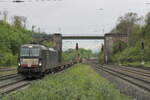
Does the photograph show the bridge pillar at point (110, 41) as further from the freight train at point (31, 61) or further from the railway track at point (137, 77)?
the freight train at point (31, 61)

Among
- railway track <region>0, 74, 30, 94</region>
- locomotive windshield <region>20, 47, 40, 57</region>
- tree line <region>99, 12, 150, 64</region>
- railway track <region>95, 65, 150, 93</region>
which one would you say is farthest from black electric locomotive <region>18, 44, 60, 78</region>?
tree line <region>99, 12, 150, 64</region>

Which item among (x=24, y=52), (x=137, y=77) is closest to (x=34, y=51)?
(x=24, y=52)

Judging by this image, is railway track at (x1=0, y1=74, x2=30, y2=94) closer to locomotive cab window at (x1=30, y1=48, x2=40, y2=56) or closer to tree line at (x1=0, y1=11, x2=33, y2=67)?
locomotive cab window at (x1=30, y1=48, x2=40, y2=56)

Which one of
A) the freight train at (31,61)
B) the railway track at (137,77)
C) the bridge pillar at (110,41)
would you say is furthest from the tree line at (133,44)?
the freight train at (31,61)

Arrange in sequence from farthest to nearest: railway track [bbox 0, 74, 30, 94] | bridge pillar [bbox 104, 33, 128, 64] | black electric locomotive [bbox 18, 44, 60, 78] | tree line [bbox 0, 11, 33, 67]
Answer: bridge pillar [bbox 104, 33, 128, 64]
tree line [bbox 0, 11, 33, 67]
black electric locomotive [bbox 18, 44, 60, 78]
railway track [bbox 0, 74, 30, 94]

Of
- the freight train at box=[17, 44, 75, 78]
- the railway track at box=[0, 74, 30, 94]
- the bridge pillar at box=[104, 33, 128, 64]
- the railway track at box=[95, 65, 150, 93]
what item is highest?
the bridge pillar at box=[104, 33, 128, 64]

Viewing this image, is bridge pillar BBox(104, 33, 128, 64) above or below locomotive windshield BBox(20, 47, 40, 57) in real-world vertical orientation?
above

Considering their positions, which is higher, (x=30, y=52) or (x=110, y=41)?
(x=110, y=41)

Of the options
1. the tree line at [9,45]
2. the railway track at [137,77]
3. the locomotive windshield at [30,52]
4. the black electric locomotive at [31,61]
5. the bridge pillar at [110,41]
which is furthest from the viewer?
the bridge pillar at [110,41]

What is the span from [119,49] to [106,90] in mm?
101474

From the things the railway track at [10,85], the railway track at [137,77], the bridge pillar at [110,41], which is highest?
the bridge pillar at [110,41]

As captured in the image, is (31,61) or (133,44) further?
(133,44)

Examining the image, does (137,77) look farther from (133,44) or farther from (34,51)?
(133,44)

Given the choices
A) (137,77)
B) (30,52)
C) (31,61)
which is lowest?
(137,77)
